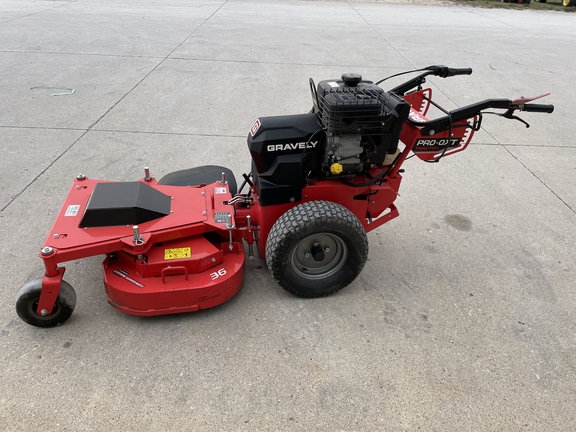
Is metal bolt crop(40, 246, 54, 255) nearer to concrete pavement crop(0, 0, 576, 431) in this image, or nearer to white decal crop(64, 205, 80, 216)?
white decal crop(64, 205, 80, 216)

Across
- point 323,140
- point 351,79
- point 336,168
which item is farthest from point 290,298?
point 351,79

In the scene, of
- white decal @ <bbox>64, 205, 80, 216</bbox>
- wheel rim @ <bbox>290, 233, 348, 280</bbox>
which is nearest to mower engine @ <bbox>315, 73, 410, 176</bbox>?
wheel rim @ <bbox>290, 233, 348, 280</bbox>

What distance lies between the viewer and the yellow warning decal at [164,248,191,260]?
8.61 feet

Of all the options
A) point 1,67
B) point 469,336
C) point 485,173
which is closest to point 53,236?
point 469,336

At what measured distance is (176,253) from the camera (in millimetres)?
2643

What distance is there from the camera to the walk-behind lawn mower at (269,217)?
251 centimetres

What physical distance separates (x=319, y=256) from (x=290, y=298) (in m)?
0.37

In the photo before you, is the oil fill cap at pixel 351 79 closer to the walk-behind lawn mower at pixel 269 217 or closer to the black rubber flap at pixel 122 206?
the walk-behind lawn mower at pixel 269 217

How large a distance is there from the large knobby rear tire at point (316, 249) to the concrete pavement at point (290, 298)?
15 centimetres

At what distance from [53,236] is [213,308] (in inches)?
39.6

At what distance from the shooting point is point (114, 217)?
2.57m

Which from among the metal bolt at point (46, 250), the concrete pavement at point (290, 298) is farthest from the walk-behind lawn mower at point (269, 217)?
the concrete pavement at point (290, 298)

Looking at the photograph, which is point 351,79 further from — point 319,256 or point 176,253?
point 176,253

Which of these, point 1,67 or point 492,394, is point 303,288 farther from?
point 1,67
